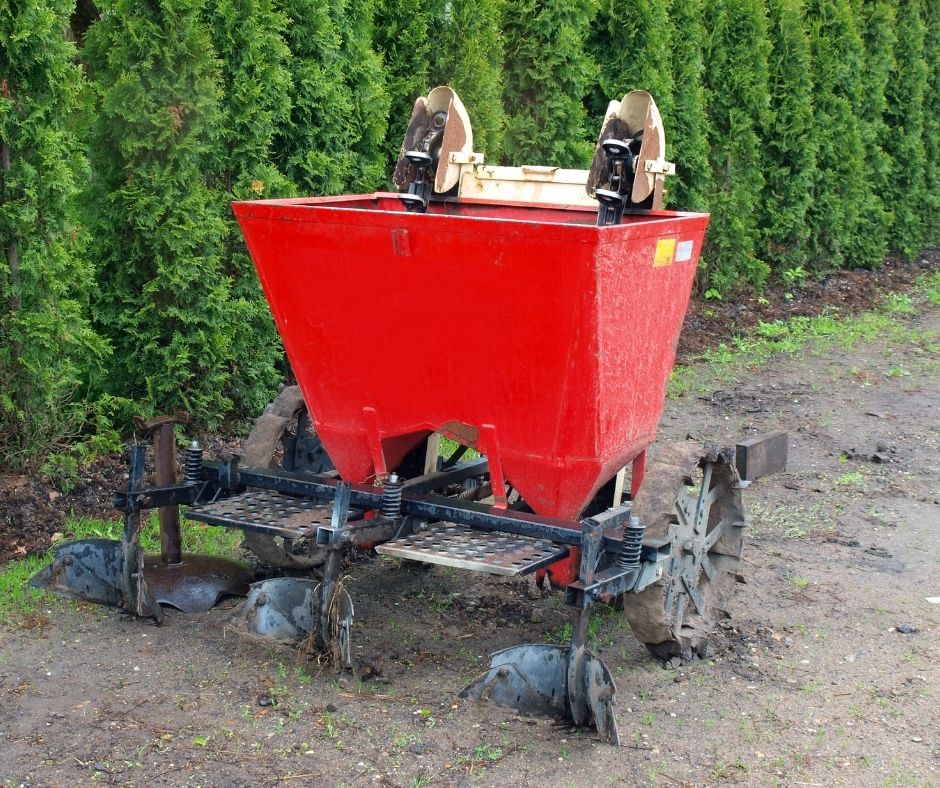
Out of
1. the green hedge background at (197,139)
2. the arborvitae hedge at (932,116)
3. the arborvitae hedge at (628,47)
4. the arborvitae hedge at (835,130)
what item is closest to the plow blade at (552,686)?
the green hedge background at (197,139)

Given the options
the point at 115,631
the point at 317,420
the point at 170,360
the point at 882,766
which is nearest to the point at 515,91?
the point at 170,360

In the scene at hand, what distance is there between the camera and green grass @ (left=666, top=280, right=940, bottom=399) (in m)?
8.74

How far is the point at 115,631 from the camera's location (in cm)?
421

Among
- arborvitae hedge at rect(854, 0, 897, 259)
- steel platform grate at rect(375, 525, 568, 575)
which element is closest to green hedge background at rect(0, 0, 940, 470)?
steel platform grate at rect(375, 525, 568, 575)

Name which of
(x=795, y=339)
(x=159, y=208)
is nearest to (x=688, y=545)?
(x=159, y=208)

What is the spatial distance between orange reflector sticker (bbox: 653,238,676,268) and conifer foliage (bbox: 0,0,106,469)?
9.51 feet

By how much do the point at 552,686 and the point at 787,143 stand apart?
28.8ft

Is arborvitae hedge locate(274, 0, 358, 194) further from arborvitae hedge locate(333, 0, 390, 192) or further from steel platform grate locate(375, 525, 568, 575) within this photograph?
steel platform grate locate(375, 525, 568, 575)

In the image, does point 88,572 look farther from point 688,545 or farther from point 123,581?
point 688,545

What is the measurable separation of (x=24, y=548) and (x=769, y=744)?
3.25 m

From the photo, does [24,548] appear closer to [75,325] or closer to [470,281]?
[75,325]

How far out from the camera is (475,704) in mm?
3719

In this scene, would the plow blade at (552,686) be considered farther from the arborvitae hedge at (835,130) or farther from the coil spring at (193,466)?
the arborvitae hedge at (835,130)

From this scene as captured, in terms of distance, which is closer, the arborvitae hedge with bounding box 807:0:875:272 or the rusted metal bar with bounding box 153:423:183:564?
the rusted metal bar with bounding box 153:423:183:564
